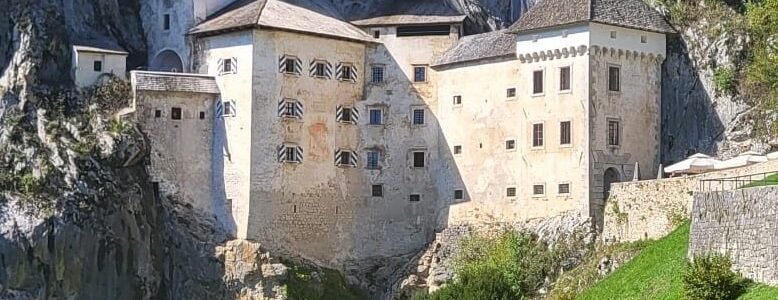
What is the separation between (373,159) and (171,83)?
33.4ft

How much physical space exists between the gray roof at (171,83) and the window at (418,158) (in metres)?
9.81

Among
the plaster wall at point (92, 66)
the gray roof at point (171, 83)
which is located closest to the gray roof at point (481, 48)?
the gray roof at point (171, 83)

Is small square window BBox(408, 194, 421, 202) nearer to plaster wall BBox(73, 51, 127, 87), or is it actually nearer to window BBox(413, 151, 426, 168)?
window BBox(413, 151, 426, 168)

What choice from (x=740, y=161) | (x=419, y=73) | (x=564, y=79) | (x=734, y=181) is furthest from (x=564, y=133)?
(x=734, y=181)

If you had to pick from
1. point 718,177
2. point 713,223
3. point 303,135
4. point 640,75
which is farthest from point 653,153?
point 713,223

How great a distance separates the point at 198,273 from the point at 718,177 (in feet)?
83.0

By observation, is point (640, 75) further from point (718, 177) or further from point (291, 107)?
point (291, 107)

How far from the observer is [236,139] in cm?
7950

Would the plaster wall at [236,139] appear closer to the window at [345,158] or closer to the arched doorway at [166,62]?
the arched doorway at [166,62]

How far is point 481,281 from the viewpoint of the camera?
242 feet

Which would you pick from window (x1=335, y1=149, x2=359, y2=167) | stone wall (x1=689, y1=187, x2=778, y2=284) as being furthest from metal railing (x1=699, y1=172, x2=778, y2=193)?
window (x1=335, y1=149, x2=359, y2=167)

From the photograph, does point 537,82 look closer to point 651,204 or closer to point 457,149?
point 457,149

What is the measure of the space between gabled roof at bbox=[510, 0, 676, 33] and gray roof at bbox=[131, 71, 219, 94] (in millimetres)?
14604

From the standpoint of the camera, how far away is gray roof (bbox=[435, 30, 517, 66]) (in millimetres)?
78500
